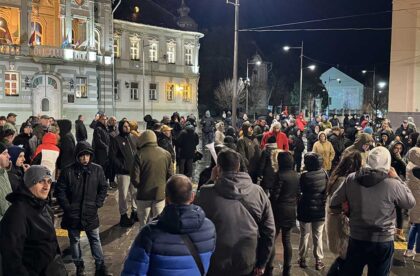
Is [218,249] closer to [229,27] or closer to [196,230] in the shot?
[196,230]

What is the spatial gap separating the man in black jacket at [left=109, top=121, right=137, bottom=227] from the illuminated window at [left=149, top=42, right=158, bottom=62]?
41.1 meters

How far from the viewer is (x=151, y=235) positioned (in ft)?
10.3

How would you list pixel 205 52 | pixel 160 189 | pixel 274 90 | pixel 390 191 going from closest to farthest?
pixel 390 191 → pixel 160 189 → pixel 205 52 → pixel 274 90

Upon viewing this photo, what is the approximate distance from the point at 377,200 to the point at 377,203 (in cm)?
3

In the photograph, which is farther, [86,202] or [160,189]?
[160,189]

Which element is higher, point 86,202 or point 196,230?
point 196,230

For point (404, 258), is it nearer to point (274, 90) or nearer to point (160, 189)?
point (160, 189)

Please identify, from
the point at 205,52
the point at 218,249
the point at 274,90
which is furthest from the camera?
the point at 274,90

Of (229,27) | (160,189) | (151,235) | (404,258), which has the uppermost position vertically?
(229,27)

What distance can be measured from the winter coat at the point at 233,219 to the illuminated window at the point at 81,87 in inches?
1536

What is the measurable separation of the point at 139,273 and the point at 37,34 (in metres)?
39.9

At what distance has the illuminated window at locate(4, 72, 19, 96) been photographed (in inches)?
1463

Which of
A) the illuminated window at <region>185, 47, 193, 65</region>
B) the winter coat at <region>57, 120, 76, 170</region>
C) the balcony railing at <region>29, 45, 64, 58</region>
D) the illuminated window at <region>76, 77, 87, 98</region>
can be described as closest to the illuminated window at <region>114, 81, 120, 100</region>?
the illuminated window at <region>76, 77, 87, 98</region>

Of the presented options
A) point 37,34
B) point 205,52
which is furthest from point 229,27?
point 37,34
